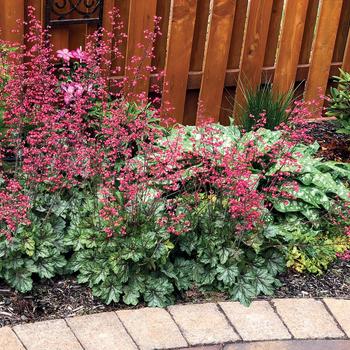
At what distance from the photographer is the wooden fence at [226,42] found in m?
4.91

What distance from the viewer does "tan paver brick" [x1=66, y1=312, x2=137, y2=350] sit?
10.9ft

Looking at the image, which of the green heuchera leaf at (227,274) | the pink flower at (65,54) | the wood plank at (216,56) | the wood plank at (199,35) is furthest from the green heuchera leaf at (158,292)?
the wood plank at (199,35)

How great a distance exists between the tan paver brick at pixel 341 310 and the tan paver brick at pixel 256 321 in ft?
0.90

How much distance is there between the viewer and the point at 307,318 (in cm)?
366

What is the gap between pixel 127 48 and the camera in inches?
194

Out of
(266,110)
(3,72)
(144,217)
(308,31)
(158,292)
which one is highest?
(308,31)

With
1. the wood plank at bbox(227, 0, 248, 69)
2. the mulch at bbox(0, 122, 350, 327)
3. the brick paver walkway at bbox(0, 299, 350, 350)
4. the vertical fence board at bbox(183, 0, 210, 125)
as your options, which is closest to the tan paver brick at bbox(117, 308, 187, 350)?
the brick paver walkway at bbox(0, 299, 350, 350)

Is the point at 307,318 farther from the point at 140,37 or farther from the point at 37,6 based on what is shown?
the point at 37,6

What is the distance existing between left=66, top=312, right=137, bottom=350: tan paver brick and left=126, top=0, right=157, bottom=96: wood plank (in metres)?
1.74

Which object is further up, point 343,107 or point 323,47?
point 323,47

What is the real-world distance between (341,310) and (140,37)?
207cm

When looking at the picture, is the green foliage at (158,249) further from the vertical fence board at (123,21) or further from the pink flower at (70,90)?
the vertical fence board at (123,21)

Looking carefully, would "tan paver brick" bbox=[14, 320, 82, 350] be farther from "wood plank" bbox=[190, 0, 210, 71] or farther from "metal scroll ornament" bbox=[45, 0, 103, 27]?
"wood plank" bbox=[190, 0, 210, 71]

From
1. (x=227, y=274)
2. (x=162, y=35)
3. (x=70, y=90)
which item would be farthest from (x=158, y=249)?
(x=162, y=35)
